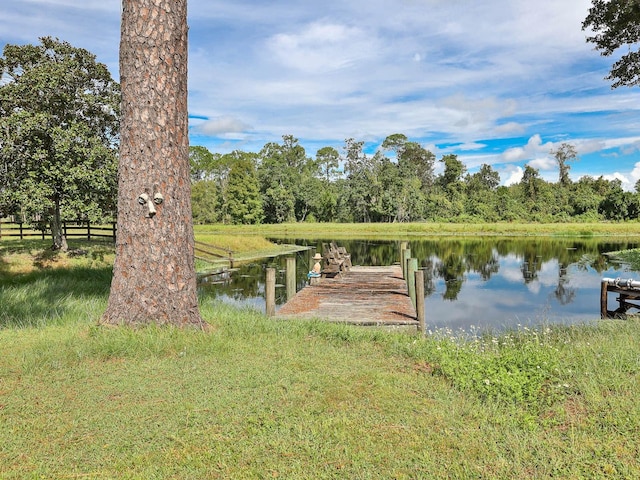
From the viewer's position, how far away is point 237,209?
65500 millimetres

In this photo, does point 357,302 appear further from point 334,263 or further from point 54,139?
point 54,139

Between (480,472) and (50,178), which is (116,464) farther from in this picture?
(50,178)

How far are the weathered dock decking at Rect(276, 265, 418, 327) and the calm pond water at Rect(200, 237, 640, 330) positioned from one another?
1618mm

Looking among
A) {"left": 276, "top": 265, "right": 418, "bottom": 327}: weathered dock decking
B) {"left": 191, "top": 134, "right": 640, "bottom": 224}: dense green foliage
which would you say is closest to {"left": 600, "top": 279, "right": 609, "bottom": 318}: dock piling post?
{"left": 276, "top": 265, "right": 418, "bottom": 327}: weathered dock decking

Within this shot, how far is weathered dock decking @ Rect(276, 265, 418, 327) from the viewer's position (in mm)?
9789


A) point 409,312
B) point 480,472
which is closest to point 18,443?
point 480,472

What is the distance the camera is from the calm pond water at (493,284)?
1516 cm

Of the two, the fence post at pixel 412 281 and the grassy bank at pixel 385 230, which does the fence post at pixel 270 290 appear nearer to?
the fence post at pixel 412 281

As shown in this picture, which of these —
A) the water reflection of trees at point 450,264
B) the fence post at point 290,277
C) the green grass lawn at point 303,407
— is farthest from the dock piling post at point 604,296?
the fence post at point 290,277

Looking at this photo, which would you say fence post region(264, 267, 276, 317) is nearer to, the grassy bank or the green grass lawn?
the green grass lawn

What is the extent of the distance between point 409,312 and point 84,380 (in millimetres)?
7131

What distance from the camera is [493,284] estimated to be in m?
22.6

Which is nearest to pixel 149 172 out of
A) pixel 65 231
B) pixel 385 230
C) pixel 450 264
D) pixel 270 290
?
pixel 270 290

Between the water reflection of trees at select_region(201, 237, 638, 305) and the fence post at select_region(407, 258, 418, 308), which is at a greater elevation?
the fence post at select_region(407, 258, 418, 308)
